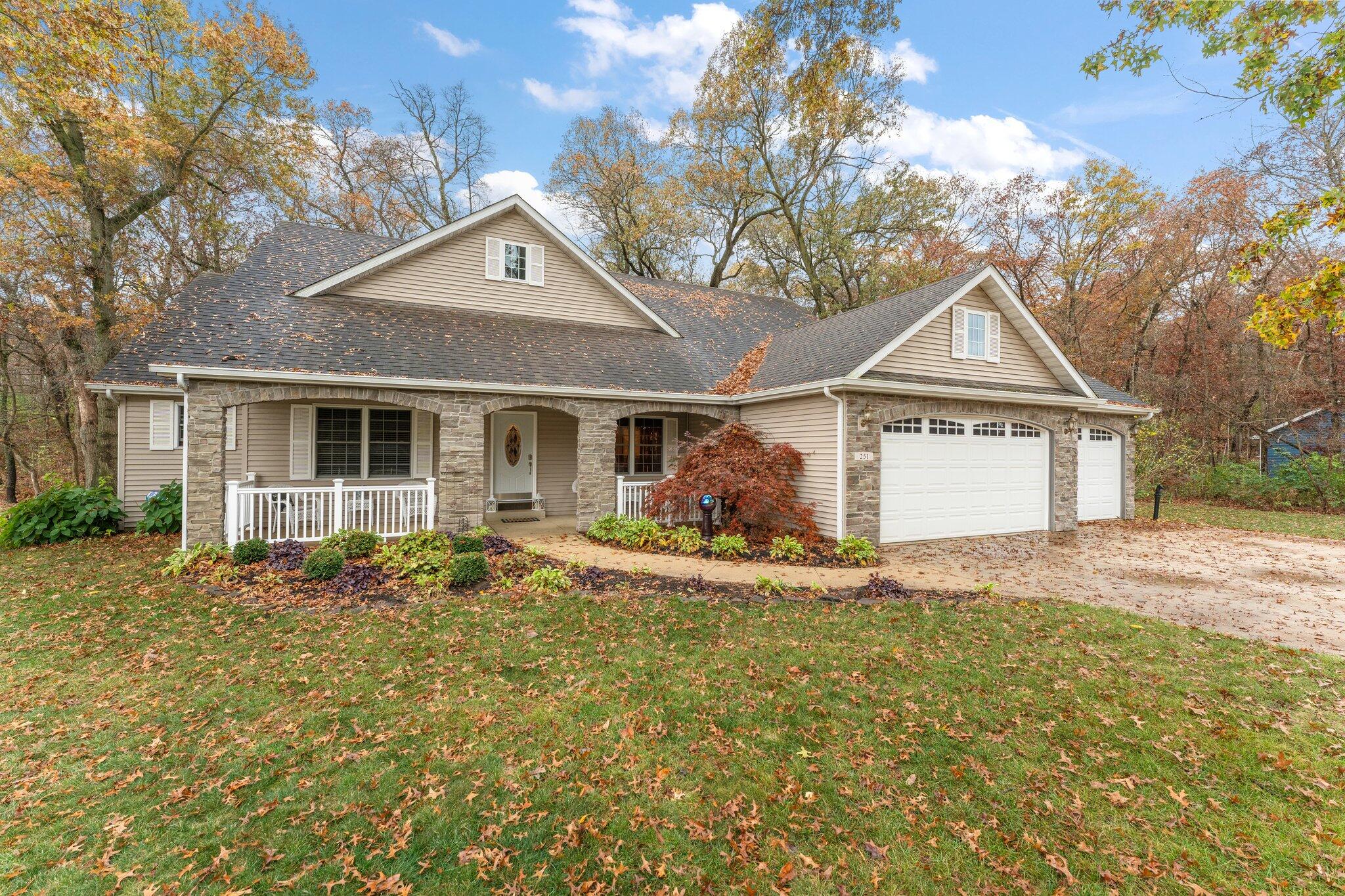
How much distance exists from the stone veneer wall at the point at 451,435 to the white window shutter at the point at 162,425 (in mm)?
4357

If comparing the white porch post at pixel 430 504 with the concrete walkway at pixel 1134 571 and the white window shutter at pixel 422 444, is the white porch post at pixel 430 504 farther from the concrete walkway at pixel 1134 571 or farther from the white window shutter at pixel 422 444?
the white window shutter at pixel 422 444

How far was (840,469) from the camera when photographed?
9523 mm

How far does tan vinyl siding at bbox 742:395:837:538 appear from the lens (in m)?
9.73

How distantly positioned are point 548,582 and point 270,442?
7.83 meters

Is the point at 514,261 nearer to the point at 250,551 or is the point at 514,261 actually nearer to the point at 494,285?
the point at 494,285

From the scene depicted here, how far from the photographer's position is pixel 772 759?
3.57 m

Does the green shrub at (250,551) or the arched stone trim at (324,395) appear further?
the arched stone trim at (324,395)

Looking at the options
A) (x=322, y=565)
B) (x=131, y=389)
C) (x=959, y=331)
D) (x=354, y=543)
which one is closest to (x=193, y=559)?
(x=354, y=543)

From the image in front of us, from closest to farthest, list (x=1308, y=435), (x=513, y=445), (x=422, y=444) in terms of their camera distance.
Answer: (x=422, y=444)
(x=513, y=445)
(x=1308, y=435)

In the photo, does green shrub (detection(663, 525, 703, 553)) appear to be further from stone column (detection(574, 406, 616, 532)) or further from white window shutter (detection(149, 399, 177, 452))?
white window shutter (detection(149, 399, 177, 452))

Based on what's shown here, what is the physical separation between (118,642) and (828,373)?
33.6 feet

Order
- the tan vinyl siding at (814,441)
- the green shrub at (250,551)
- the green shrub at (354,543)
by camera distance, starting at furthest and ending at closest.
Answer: the tan vinyl siding at (814,441)
the green shrub at (354,543)
the green shrub at (250,551)

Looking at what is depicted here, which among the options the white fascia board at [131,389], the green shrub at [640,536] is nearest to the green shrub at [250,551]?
the white fascia board at [131,389]

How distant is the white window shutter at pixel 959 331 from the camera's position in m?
11.0
